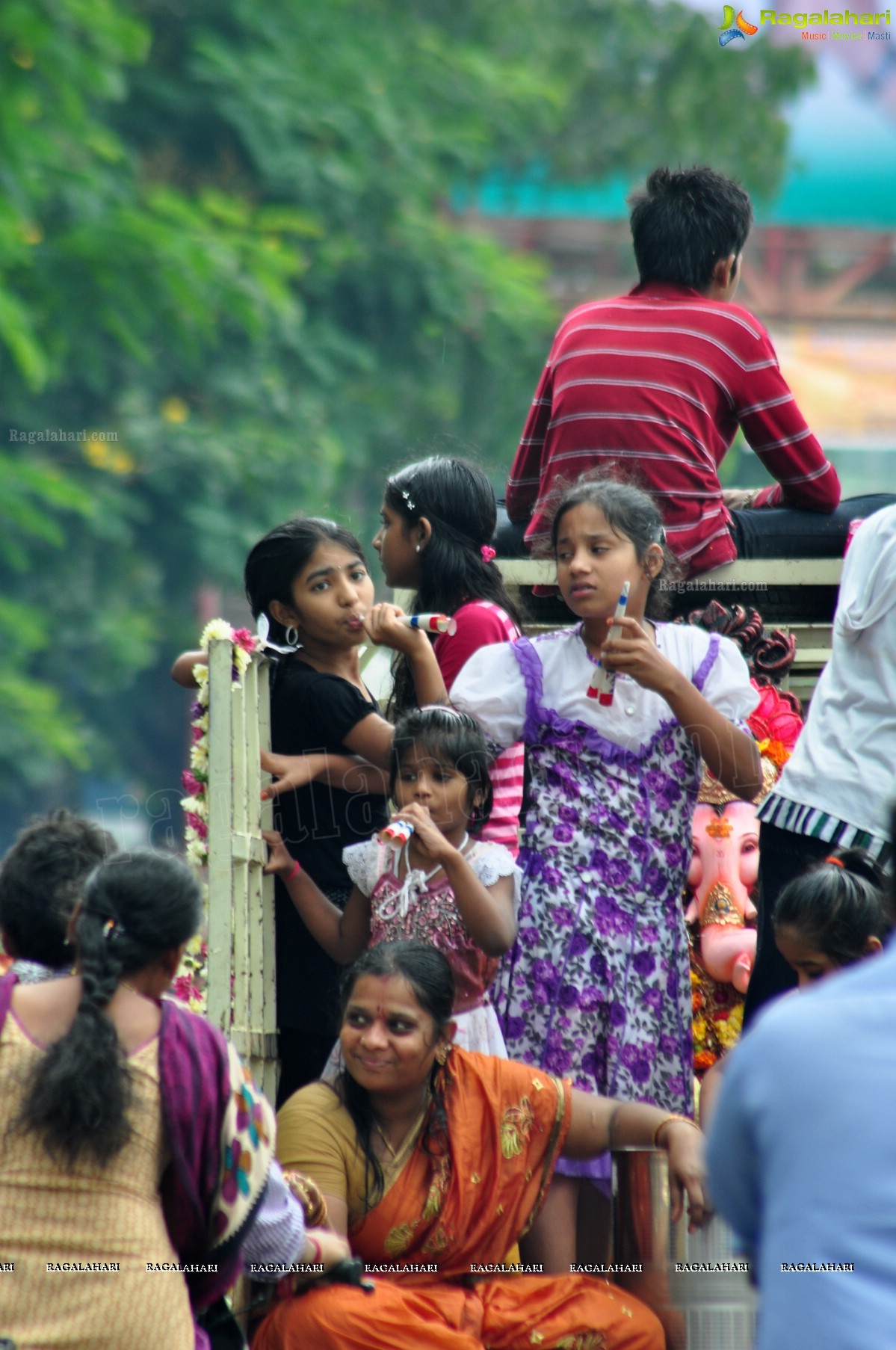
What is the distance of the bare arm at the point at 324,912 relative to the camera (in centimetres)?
368

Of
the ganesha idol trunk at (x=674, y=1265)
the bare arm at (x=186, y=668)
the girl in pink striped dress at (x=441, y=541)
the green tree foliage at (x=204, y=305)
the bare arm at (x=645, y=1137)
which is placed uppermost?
the green tree foliage at (x=204, y=305)

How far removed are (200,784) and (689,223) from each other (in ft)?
6.10

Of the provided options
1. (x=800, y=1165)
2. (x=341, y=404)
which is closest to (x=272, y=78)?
(x=341, y=404)

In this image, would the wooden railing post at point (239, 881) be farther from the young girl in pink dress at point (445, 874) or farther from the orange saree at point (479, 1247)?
the orange saree at point (479, 1247)

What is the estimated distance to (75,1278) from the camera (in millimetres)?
2543

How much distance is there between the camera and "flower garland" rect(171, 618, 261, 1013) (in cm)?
357

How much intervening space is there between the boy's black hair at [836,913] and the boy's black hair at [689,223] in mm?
1874

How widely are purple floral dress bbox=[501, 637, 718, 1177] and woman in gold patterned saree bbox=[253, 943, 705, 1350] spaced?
23 cm

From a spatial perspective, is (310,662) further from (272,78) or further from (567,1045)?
(272,78)

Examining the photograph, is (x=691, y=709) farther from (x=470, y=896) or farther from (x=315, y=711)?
(x=315, y=711)

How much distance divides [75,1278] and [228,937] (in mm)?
959

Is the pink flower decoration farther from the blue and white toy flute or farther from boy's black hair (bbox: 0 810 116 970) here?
boy's black hair (bbox: 0 810 116 970)

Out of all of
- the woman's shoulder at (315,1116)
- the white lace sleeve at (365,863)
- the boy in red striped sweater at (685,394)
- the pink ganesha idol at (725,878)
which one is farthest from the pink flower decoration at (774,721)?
the woman's shoulder at (315,1116)

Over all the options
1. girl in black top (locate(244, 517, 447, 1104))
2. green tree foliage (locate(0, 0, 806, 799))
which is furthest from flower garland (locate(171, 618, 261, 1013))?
green tree foliage (locate(0, 0, 806, 799))
